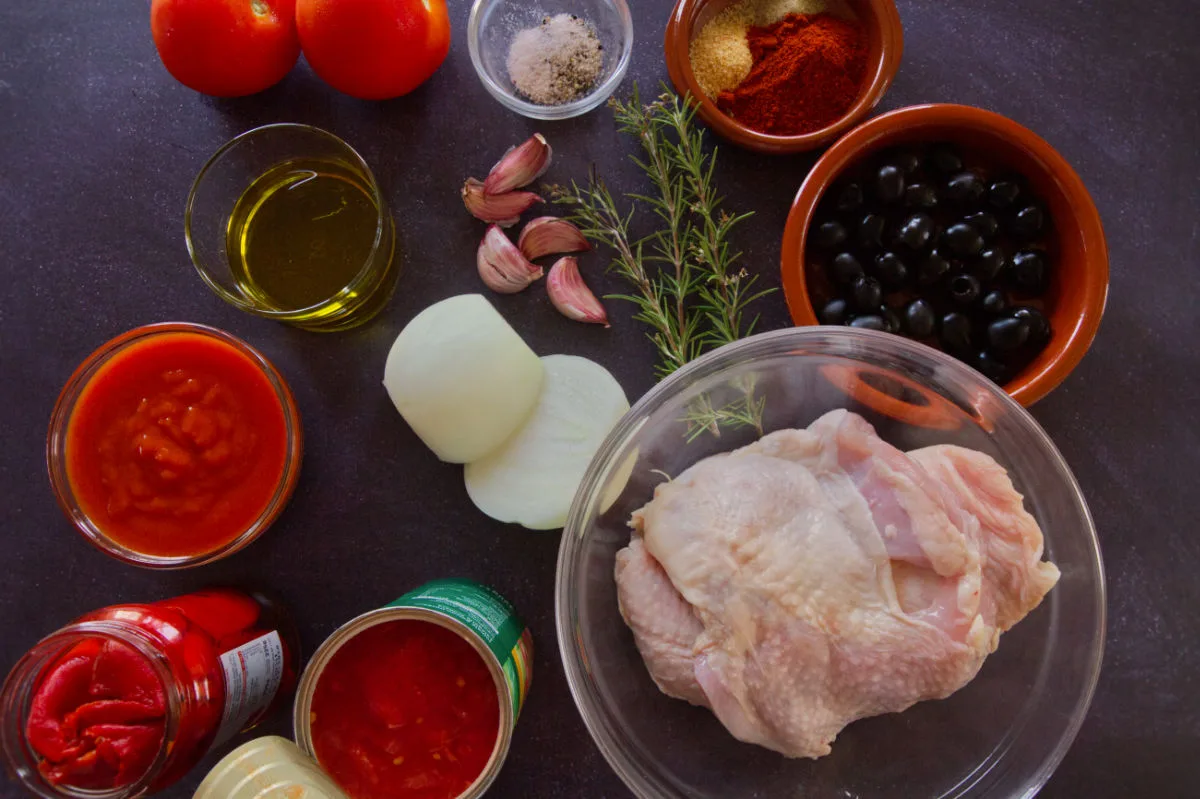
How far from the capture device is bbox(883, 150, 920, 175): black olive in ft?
3.80

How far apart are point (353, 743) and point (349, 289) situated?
60 cm

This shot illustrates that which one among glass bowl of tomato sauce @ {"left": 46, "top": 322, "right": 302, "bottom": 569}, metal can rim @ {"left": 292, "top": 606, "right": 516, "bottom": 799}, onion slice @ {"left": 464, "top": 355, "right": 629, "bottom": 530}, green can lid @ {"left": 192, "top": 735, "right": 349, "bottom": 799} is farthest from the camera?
onion slice @ {"left": 464, "top": 355, "right": 629, "bottom": 530}

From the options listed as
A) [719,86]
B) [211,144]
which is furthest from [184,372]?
[719,86]

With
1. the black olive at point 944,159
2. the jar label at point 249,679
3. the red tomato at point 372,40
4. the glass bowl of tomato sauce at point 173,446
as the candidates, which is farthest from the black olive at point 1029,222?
the jar label at point 249,679

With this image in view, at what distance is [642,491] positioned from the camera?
3.69 ft

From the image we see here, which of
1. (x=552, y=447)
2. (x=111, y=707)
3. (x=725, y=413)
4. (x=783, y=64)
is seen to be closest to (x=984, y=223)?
(x=783, y=64)

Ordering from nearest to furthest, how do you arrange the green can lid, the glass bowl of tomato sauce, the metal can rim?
the green can lid → the metal can rim → the glass bowl of tomato sauce

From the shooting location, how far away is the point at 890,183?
1150 mm

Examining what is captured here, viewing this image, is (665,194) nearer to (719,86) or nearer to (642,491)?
(719,86)

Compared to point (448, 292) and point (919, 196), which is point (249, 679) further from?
point (919, 196)

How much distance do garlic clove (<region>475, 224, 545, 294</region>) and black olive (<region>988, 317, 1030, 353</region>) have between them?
0.66 metres

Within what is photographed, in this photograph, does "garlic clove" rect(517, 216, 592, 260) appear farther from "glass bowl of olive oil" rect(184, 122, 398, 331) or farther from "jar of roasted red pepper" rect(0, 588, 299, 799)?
"jar of roasted red pepper" rect(0, 588, 299, 799)

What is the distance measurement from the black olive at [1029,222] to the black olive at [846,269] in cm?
23

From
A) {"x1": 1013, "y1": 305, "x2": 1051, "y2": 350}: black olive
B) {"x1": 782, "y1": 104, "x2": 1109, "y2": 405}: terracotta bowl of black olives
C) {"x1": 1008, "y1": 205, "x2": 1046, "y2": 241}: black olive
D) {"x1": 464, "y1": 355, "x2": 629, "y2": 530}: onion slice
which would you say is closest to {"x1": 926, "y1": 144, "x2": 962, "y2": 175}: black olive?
{"x1": 782, "y1": 104, "x2": 1109, "y2": 405}: terracotta bowl of black olives
